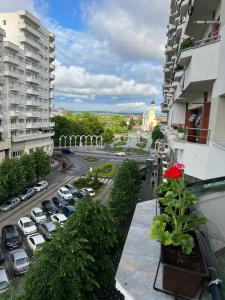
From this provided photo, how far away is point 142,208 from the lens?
6605 mm

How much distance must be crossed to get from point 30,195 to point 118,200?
49.9 feet

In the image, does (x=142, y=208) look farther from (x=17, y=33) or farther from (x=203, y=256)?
(x=17, y=33)

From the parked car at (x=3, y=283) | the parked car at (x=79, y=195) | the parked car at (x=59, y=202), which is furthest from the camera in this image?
the parked car at (x=79, y=195)

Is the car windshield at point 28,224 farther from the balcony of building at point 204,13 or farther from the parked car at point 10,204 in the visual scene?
the balcony of building at point 204,13

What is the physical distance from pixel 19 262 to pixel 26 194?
14.6 metres

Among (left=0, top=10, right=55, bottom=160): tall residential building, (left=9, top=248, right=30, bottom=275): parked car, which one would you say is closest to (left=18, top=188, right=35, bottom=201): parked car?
(left=0, top=10, right=55, bottom=160): tall residential building

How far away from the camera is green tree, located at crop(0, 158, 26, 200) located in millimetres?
25625

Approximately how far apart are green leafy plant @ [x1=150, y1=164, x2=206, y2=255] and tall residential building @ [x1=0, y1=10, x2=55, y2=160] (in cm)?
3628

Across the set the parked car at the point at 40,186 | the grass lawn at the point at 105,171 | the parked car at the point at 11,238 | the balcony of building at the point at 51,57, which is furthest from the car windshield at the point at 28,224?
the balcony of building at the point at 51,57

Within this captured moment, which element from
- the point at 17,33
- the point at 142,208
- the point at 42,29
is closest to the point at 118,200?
the point at 142,208

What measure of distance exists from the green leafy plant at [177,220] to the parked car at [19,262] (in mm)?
15754

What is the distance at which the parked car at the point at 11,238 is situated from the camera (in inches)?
742

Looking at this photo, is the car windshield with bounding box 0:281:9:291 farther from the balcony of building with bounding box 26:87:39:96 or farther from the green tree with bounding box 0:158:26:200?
the balcony of building with bounding box 26:87:39:96

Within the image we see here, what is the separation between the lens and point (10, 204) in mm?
26594
